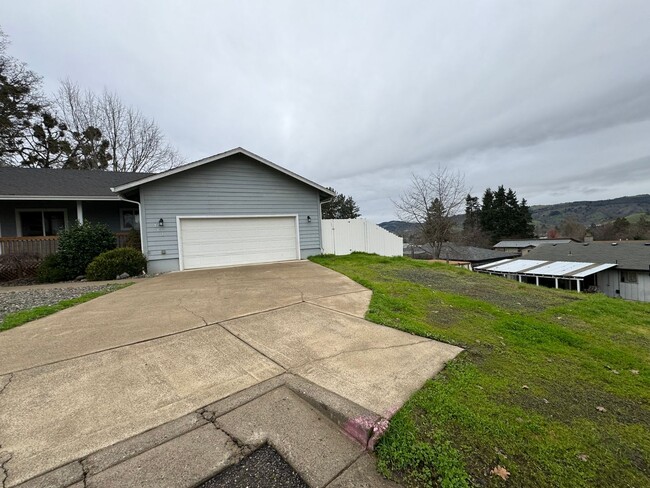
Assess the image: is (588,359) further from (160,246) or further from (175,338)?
(160,246)

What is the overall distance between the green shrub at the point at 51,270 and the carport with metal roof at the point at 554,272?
26042mm

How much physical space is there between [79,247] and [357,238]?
10.1m

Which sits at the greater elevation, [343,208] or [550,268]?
[343,208]

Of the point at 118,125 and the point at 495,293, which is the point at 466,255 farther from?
the point at 118,125

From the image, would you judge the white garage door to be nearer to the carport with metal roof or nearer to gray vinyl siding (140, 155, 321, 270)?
gray vinyl siding (140, 155, 321, 270)

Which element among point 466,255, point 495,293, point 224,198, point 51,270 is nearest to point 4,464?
point 495,293

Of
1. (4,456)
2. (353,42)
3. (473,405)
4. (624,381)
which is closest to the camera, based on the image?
(4,456)

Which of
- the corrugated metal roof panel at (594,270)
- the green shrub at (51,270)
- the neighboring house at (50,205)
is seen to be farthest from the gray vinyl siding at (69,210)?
the corrugated metal roof panel at (594,270)

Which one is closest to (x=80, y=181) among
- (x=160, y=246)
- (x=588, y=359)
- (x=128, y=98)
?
(x=160, y=246)

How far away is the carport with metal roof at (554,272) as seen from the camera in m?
19.6

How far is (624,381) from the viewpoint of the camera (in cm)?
257

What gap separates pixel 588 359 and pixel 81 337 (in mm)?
6042

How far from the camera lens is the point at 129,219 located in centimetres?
1239

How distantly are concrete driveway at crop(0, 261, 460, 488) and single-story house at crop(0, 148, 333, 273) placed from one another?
185 inches
